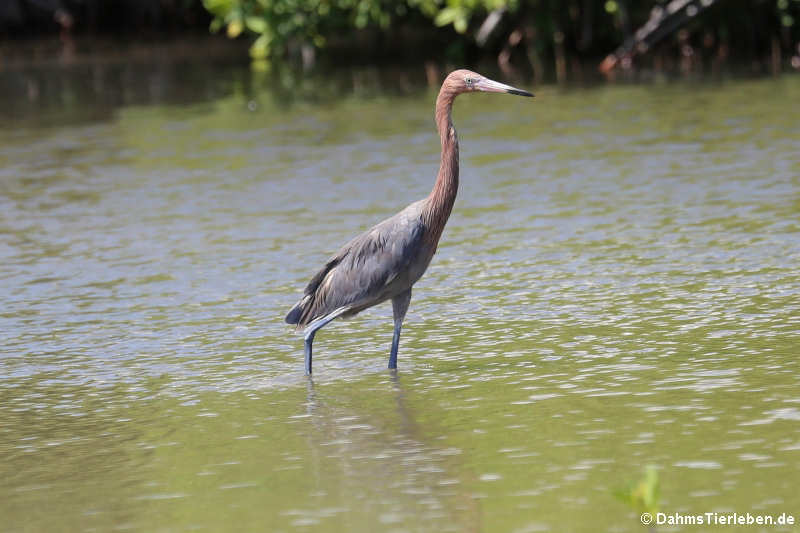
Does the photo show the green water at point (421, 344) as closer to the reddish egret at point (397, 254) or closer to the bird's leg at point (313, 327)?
the bird's leg at point (313, 327)

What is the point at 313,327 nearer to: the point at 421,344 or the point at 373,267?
the point at 373,267

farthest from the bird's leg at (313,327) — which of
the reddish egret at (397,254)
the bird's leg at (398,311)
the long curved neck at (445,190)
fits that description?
the long curved neck at (445,190)

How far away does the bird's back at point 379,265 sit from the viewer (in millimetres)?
7605

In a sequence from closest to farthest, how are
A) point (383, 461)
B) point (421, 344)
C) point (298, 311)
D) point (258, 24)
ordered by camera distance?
point (383, 461) → point (298, 311) → point (421, 344) → point (258, 24)

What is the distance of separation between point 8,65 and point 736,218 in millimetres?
25438

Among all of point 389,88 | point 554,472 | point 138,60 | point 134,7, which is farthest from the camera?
point 134,7

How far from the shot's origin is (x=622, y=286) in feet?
31.4

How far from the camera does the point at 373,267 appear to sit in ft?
25.0

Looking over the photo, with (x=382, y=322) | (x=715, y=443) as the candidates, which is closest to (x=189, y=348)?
(x=382, y=322)

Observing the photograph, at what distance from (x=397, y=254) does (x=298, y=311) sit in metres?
0.77

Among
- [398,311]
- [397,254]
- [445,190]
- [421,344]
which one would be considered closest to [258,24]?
[421,344]

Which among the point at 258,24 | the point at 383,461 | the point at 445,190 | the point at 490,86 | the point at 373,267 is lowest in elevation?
the point at 383,461

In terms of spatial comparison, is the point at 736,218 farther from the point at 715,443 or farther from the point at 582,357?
the point at 715,443

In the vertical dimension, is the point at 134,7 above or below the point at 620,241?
above
